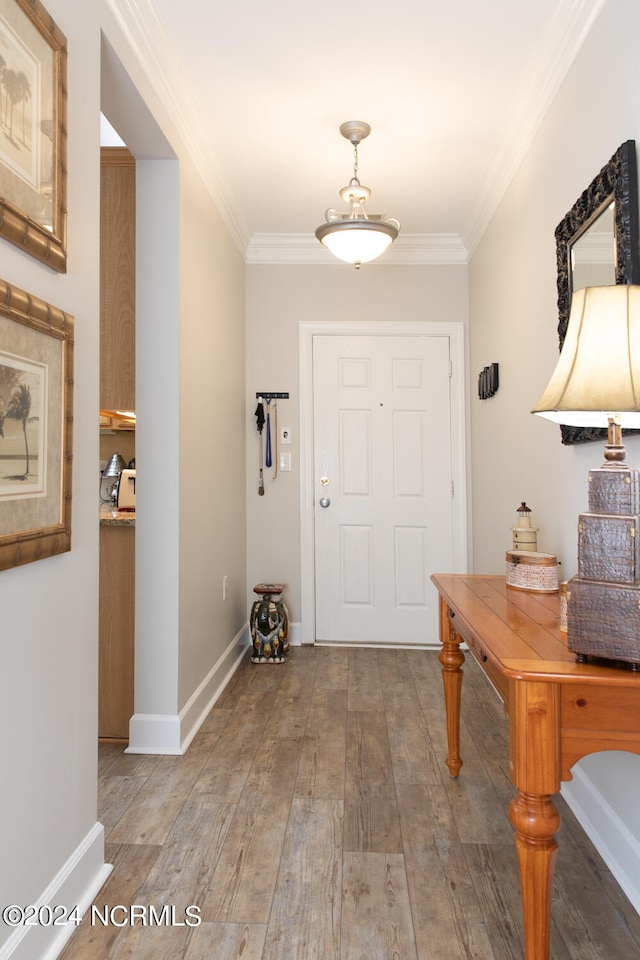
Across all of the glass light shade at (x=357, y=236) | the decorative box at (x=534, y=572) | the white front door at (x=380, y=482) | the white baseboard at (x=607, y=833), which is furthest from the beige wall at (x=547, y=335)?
the glass light shade at (x=357, y=236)

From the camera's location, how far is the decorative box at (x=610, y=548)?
114 centimetres

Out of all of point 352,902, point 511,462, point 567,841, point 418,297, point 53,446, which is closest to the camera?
point 53,446

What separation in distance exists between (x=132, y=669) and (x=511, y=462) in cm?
194

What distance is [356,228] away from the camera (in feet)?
8.80

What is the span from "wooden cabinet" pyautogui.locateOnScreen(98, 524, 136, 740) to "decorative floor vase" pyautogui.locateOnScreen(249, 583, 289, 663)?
112 centimetres

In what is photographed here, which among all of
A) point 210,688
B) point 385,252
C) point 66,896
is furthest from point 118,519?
point 385,252

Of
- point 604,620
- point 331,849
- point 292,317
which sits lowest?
point 331,849

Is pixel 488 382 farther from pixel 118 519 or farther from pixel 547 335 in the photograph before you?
pixel 118 519

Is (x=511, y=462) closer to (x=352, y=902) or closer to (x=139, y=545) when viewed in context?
(x=139, y=545)

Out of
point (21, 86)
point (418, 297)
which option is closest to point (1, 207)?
point (21, 86)

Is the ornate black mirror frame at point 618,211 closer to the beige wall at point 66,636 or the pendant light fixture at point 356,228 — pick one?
the pendant light fixture at point 356,228

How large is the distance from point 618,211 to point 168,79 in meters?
1.67

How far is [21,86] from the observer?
4.09ft

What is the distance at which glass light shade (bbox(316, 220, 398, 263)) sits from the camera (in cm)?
268
